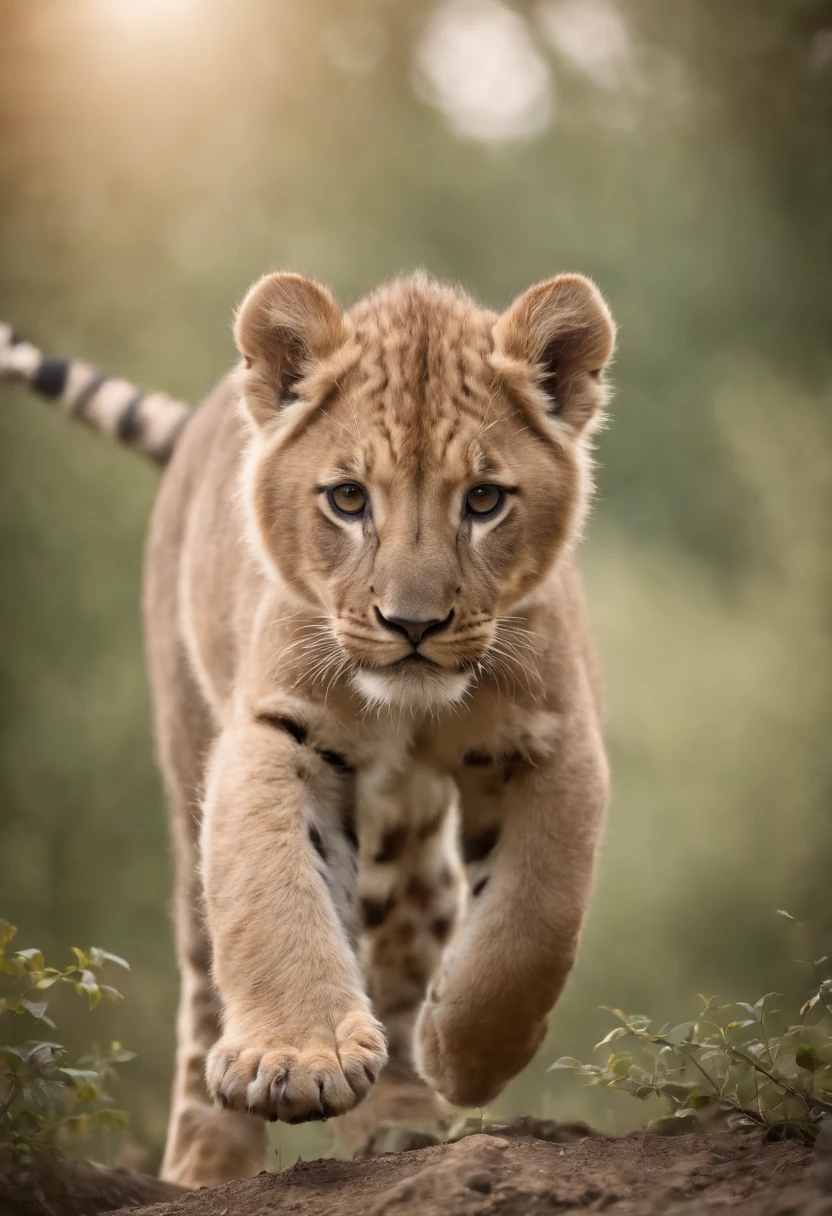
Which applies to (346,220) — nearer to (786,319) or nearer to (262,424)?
(786,319)

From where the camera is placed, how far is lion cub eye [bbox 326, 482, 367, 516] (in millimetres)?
3617

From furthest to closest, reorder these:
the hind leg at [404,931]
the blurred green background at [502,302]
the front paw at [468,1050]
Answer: the blurred green background at [502,302]
the hind leg at [404,931]
the front paw at [468,1050]

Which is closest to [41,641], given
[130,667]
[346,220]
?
[130,667]

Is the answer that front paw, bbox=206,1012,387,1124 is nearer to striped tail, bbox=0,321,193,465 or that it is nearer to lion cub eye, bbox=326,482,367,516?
lion cub eye, bbox=326,482,367,516

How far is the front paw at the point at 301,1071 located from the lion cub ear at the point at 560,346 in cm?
162

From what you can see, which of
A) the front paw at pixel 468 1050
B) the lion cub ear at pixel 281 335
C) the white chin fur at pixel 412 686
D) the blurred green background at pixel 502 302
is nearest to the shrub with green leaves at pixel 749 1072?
the front paw at pixel 468 1050

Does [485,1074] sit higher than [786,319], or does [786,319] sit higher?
[786,319]

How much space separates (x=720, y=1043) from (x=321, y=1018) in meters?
0.94

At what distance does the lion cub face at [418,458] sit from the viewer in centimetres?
347

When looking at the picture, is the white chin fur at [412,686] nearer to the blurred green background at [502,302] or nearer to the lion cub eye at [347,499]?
the lion cub eye at [347,499]

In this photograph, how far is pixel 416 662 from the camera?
11.4 feet

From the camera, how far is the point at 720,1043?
11.2 feet

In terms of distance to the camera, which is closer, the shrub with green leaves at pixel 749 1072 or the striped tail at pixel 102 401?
the shrub with green leaves at pixel 749 1072

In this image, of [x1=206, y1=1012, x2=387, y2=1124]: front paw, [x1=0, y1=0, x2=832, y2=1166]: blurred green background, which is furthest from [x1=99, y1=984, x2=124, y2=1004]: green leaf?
[x1=0, y1=0, x2=832, y2=1166]: blurred green background
